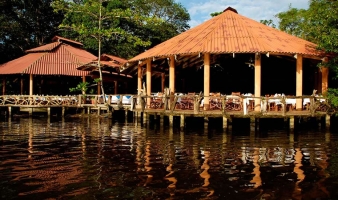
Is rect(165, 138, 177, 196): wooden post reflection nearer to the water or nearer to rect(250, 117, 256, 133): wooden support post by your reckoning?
the water

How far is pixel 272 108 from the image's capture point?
60.0ft

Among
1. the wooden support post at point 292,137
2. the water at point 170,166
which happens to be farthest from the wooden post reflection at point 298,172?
the wooden support post at point 292,137

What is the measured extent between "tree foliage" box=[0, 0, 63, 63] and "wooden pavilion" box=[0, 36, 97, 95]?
7131mm

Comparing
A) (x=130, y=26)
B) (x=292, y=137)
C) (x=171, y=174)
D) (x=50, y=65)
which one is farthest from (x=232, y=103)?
(x=130, y=26)

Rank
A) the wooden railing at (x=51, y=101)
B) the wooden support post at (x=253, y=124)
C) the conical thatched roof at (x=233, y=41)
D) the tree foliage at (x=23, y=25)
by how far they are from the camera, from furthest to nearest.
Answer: the tree foliage at (x=23, y=25), the wooden railing at (x=51, y=101), the conical thatched roof at (x=233, y=41), the wooden support post at (x=253, y=124)

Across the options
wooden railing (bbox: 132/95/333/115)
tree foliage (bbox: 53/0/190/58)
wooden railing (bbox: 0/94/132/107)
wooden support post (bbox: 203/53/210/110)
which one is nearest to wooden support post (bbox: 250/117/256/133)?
wooden railing (bbox: 132/95/333/115)

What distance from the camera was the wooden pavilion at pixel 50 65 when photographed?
32344mm

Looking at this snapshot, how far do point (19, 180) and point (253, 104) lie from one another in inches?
502

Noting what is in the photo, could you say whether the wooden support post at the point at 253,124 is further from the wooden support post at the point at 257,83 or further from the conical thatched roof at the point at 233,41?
the conical thatched roof at the point at 233,41

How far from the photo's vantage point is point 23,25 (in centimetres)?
4650

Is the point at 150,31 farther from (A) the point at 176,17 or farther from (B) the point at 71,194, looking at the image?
(B) the point at 71,194

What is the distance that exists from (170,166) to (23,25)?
139 ft

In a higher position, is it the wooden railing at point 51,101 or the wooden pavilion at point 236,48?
the wooden pavilion at point 236,48

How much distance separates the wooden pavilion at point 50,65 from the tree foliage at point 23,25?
7131mm
